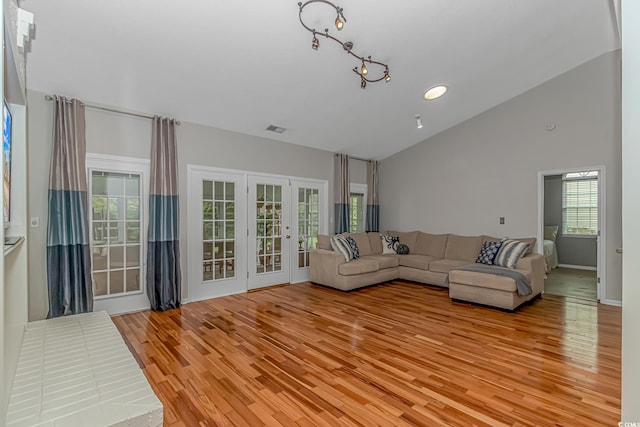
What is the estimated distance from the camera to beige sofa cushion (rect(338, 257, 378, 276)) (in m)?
5.11

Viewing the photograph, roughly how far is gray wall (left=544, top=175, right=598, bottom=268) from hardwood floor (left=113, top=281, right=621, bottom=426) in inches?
138

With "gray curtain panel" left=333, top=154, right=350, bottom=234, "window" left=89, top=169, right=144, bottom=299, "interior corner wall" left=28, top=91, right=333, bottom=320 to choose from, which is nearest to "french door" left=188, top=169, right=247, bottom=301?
"interior corner wall" left=28, top=91, right=333, bottom=320

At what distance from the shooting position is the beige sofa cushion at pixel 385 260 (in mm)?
5608

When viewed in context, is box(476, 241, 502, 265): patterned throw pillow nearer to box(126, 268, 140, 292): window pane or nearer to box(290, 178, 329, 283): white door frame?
box(290, 178, 329, 283): white door frame

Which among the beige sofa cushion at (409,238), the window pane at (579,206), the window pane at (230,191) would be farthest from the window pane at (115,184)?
the window pane at (579,206)

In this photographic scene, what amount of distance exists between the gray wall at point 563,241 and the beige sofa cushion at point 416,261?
3661mm

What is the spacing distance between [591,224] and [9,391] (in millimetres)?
9440

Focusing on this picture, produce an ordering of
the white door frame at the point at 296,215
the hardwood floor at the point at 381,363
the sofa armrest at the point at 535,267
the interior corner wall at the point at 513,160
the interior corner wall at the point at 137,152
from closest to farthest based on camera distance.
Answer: the hardwood floor at the point at 381,363, the interior corner wall at the point at 137,152, the interior corner wall at the point at 513,160, the sofa armrest at the point at 535,267, the white door frame at the point at 296,215

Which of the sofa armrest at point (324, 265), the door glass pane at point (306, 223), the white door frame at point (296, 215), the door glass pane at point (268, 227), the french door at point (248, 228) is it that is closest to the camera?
the french door at point (248, 228)

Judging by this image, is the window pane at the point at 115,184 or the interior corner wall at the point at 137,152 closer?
the interior corner wall at the point at 137,152

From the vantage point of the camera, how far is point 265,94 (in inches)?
163

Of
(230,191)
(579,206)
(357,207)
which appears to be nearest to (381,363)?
(230,191)

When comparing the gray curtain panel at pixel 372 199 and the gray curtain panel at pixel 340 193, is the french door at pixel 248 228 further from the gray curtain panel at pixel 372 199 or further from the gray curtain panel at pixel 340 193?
the gray curtain panel at pixel 372 199

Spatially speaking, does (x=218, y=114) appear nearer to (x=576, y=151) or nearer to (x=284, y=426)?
(x=284, y=426)
